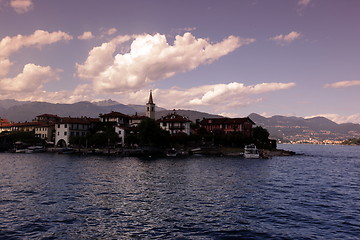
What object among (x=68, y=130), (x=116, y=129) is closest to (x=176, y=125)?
(x=116, y=129)

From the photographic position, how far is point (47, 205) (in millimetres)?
27656

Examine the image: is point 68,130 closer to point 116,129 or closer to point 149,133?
point 116,129

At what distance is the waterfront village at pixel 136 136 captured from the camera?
110 metres

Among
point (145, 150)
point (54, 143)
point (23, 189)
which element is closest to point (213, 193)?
point (23, 189)

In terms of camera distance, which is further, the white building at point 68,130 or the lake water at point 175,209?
the white building at point 68,130

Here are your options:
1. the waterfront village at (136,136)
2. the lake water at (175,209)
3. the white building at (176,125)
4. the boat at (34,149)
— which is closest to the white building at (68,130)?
the waterfront village at (136,136)

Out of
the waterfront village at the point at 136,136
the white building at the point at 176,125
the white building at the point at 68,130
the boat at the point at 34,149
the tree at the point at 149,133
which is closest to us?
the tree at the point at 149,133

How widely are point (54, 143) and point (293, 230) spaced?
129423 mm

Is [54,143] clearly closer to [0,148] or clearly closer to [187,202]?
[0,148]

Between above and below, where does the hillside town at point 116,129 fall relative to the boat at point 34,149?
above

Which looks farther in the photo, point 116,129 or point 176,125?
point 176,125

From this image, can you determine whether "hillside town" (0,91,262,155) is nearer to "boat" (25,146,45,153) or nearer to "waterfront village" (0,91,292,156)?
"waterfront village" (0,91,292,156)

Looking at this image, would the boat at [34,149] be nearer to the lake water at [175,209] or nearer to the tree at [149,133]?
the tree at [149,133]

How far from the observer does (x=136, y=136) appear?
115 m
